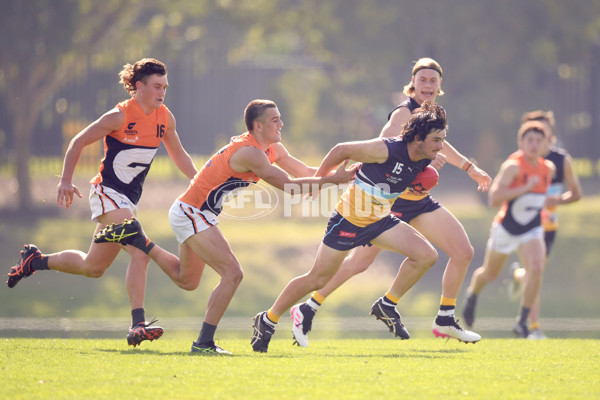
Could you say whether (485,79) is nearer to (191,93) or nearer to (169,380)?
(191,93)

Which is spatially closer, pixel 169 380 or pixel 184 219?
pixel 169 380

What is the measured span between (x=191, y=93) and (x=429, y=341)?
711 inches

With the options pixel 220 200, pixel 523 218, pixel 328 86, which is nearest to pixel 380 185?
pixel 220 200

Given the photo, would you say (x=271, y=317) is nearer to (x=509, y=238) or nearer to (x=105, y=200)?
(x=105, y=200)

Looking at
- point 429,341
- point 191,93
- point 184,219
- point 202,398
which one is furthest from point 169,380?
point 191,93

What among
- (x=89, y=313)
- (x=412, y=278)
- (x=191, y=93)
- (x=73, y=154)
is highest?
(x=191, y=93)

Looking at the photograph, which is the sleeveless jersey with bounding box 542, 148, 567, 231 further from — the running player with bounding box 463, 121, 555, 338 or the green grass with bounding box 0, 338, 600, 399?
the green grass with bounding box 0, 338, 600, 399

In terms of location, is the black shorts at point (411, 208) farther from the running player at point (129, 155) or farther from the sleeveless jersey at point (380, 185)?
the running player at point (129, 155)

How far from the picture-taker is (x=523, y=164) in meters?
11.3

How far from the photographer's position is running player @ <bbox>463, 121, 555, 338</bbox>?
11.0 m

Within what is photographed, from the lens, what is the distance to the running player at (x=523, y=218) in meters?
11.0

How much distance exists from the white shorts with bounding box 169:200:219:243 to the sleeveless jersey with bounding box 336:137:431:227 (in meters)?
1.06

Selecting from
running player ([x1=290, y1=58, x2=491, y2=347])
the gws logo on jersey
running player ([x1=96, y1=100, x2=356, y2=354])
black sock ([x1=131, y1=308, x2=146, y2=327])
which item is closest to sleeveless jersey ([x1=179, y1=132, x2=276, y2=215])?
running player ([x1=96, y1=100, x2=356, y2=354])

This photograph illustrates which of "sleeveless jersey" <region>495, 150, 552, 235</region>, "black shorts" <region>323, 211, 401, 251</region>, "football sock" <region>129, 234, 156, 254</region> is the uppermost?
"sleeveless jersey" <region>495, 150, 552, 235</region>
